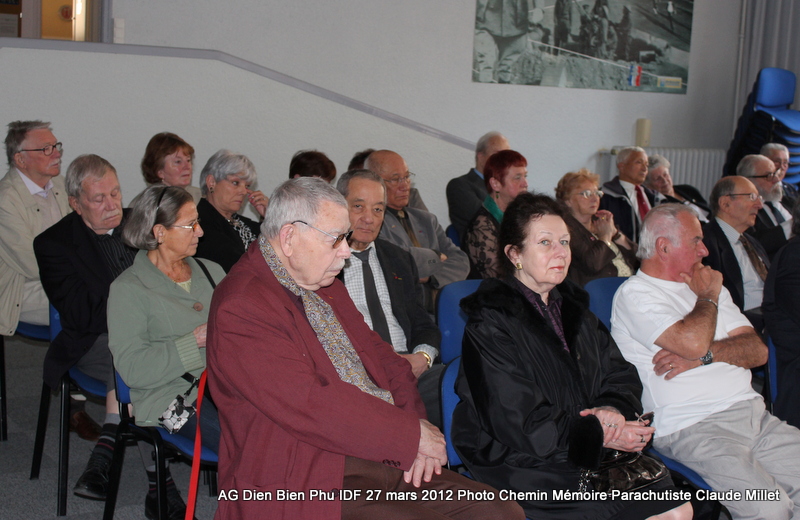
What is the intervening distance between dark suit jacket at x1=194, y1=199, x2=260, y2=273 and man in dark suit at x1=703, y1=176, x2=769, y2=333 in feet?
8.14

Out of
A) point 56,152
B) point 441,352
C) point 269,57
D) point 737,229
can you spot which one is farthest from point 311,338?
point 269,57

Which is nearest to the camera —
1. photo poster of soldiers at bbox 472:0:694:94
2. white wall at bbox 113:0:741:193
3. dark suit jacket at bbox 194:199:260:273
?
dark suit jacket at bbox 194:199:260:273

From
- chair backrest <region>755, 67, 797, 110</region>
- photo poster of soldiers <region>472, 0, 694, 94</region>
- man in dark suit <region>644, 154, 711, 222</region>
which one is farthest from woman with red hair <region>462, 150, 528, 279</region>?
chair backrest <region>755, 67, 797, 110</region>

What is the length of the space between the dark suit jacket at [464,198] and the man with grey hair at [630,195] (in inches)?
51.7

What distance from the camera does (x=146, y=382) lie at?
2.23m

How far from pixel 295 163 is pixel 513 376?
236 cm

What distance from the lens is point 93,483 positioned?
266 cm

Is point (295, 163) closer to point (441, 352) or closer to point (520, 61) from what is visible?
point (441, 352)

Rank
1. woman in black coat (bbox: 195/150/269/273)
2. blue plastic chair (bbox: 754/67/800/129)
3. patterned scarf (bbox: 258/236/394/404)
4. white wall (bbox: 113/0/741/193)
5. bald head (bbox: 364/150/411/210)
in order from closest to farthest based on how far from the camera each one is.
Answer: patterned scarf (bbox: 258/236/394/404)
woman in black coat (bbox: 195/150/269/273)
bald head (bbox: 364/150/411/210)
white wall (bbox: 113/0/741/193)
blue plastic chair (bbox: 754/67/800/129)

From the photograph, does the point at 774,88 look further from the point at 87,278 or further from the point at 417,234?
the point at 87,278

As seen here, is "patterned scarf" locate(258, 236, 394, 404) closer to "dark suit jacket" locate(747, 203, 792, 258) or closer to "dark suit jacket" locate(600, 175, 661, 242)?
"dark suit jacket" locate(747, 203, 792, 258)

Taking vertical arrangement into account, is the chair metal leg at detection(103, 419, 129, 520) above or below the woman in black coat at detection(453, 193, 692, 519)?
below

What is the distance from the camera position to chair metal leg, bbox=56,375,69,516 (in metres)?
2.59

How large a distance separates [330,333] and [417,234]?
185 centimetres
